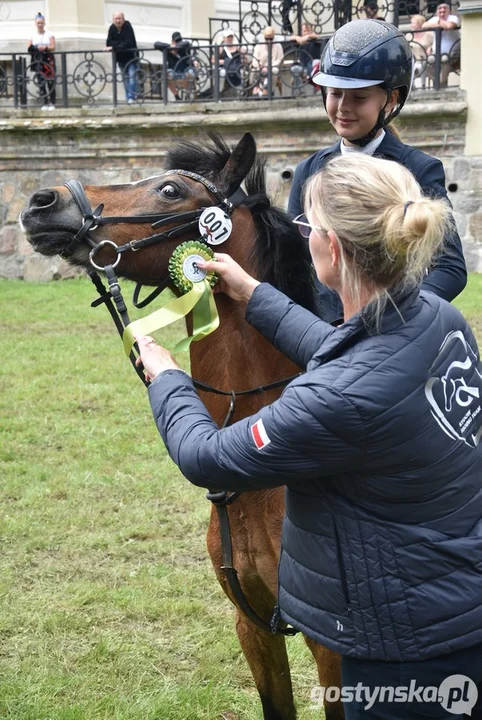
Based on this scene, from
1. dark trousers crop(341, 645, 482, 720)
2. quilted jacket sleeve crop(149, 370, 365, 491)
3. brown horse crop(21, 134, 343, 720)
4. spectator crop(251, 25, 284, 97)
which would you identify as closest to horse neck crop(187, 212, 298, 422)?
brown horse crop(21, 134, 343, 720)

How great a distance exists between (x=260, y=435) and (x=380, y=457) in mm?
255

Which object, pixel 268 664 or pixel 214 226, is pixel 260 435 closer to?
pixel 214 226

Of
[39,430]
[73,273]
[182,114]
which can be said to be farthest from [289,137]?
[39,430]

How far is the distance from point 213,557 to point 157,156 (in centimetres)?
1080

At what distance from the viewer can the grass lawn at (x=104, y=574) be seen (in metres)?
3.78

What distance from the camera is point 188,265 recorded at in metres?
2.69

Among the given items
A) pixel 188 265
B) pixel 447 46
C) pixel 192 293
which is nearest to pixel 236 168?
pixel 188 265

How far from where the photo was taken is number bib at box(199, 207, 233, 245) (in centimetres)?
278

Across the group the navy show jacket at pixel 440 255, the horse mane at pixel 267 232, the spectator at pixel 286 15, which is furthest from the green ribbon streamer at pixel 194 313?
the spectator at pixel 286 15

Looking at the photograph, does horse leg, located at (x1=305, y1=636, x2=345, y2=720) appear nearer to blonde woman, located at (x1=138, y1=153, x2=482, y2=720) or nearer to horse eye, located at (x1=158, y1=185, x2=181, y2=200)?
blonde woman, located at (x1=138, y1=153, x2=482, y2=720)

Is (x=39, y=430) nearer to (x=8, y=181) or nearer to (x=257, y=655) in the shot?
(x=257, y=655)

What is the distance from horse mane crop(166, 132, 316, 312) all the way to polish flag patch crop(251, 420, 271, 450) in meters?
1.01

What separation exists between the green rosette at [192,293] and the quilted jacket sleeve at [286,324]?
0.61 feet

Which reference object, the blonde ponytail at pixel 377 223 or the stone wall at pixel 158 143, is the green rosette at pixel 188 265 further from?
the stone wall at pixel 158 143
